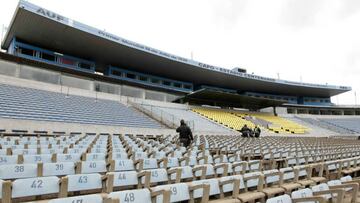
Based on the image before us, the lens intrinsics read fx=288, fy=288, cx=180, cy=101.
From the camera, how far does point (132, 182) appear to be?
459 centimetres

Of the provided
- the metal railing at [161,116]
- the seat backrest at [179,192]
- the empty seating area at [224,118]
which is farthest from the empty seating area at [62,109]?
the seat backrest at [179,192]

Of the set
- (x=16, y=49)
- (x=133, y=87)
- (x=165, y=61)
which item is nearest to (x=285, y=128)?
(x=165, y=61)

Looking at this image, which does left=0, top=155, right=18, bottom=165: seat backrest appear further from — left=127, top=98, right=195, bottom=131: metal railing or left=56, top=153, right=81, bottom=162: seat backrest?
left=127, top=98, right=195, bottom=131: metal railing

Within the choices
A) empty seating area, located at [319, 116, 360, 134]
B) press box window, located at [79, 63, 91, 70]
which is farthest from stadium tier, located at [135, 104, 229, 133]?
empty seating area, located at [319, 116, 360, 134]

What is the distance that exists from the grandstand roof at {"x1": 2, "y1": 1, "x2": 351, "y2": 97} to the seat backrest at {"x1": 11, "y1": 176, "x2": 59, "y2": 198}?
20.3 meters

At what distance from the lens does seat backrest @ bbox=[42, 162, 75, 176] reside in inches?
187

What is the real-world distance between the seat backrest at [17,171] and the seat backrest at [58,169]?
0.58ft

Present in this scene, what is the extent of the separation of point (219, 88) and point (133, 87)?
57.9 ft

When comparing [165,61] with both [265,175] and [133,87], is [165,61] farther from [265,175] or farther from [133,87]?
[265,175]

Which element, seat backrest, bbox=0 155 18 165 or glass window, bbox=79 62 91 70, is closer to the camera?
seat backrest, bbox=0 155 18 165

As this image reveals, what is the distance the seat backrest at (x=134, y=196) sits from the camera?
317cm

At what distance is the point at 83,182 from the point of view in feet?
13.4

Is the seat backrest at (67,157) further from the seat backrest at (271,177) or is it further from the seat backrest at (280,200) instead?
the seat backrest at (280,200)

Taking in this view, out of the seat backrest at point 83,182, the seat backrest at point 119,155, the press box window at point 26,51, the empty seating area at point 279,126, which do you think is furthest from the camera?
the empty seating area at point 279,126
